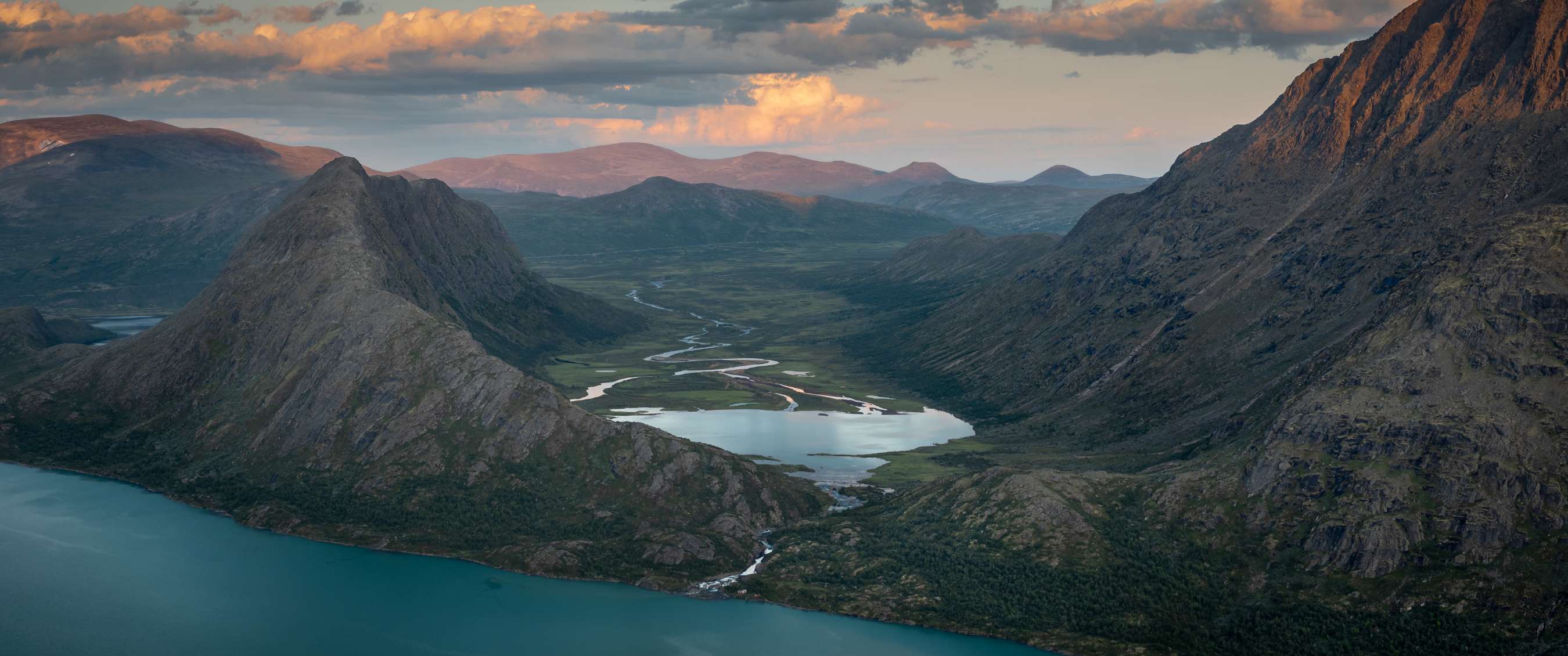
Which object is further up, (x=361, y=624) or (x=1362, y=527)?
(x=1362, y=527)

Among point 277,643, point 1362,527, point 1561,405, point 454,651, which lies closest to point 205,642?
point 277,643

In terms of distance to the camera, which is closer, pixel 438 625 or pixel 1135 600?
pixel 1135 600

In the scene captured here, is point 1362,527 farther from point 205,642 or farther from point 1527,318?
point 205,642

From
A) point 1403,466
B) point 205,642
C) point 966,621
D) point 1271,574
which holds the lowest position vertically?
point 205,642

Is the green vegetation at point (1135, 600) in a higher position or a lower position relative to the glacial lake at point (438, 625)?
higher

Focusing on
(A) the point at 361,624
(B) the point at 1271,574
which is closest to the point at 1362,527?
(B) the point at 1271,574

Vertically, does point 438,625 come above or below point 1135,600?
below

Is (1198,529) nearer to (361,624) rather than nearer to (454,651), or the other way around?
(454,651)

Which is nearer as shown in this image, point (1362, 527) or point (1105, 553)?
point (1362, 527)

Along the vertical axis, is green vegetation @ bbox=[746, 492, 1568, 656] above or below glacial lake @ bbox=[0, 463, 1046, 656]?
above

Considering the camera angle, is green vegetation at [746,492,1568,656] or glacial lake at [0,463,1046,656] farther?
glacial lake at [0,463,1046,656]

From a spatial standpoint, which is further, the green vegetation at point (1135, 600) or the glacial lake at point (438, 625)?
the glacial lake at point (438, 625)
